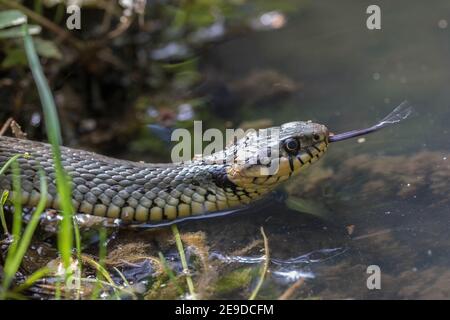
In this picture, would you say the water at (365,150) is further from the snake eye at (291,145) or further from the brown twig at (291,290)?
the snake eye at (291,145)

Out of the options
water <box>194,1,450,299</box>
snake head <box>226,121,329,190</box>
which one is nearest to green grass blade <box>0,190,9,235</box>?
water <box>194,1,450,299</box>

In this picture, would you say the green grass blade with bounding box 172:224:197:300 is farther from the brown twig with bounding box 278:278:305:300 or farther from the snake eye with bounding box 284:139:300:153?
the snake eye with bounding box 284:139:300:153

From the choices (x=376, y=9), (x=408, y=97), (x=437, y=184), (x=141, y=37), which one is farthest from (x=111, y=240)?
(x=376, y=9)

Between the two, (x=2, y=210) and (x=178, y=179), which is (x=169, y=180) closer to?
(x=178, y=179)

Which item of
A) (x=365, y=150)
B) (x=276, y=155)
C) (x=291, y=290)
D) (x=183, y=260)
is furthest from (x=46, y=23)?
(x=291, y=290)

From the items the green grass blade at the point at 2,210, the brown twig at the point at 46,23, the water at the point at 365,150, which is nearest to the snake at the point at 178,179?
the water at the point at 365,150

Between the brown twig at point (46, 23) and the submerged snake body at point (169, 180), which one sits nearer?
the submerged snake body at point (169, 180)
